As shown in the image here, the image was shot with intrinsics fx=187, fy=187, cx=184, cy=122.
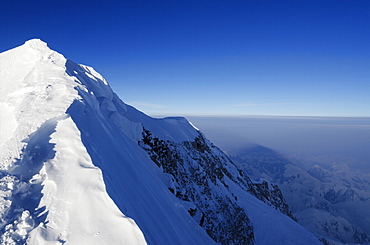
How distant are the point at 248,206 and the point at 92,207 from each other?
1180 inches

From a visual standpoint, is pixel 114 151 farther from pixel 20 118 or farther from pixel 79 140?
pixel 20 118

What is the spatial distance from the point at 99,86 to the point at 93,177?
65.0 feet

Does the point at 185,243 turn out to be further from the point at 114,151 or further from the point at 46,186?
the point at 46,186

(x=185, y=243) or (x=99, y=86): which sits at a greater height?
(x=99, y=86)

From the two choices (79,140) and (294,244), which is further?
(294,244)

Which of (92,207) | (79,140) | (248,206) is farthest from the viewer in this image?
(248,206)

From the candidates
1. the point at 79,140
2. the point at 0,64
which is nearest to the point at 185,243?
the point at 79,140

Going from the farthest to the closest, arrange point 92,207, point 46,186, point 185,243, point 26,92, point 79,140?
point 26,92
point 185,243
point 79,140
point 46,186
point 92,207

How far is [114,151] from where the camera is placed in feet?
31.2

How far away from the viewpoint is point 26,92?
10211mm

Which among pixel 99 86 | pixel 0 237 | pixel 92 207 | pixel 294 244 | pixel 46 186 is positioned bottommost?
pixel 294 244

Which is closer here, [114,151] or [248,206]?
[114,151]

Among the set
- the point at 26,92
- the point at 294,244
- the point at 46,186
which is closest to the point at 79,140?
the point at 46,186

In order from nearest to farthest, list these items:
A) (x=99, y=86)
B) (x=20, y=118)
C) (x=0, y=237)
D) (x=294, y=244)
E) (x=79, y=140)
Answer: (x=0, y=237) < (x=79, y=140) < (x=20, y=118) < (x=99, y=86) < (x=294, y=244)
